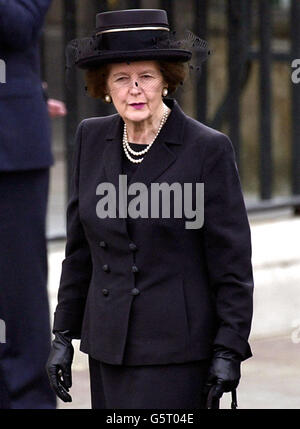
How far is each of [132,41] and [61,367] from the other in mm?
998

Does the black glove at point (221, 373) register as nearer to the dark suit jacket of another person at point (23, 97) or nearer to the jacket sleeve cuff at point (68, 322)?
the jacket sleeve cuff at point (68, 322)

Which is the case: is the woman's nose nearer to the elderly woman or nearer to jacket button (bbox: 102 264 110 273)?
the elderly woman

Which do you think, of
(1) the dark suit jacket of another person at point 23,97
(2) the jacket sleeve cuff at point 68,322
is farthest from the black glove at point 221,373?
(1) the dark suit jacket of another person at point 23,97

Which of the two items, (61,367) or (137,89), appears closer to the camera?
(137,89)

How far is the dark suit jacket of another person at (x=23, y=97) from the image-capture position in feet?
17.6

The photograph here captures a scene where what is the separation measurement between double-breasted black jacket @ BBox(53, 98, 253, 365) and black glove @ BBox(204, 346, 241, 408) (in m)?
0.03

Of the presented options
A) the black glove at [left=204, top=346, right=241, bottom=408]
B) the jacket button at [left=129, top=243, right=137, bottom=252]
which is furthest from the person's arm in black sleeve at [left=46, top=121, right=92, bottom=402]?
the black glove at [left=204, top=346, right=241, bottom=408]

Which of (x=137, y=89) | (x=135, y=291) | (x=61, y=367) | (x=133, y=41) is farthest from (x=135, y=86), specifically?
(x=61, y=367)

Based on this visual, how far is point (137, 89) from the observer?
3992 millimetres

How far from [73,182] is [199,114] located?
4310 millimetres

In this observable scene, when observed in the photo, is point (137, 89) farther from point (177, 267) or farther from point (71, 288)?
point (71, 288)

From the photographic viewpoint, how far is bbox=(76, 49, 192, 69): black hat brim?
3.97 m

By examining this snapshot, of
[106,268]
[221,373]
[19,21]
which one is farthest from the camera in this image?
→ [19,21]
